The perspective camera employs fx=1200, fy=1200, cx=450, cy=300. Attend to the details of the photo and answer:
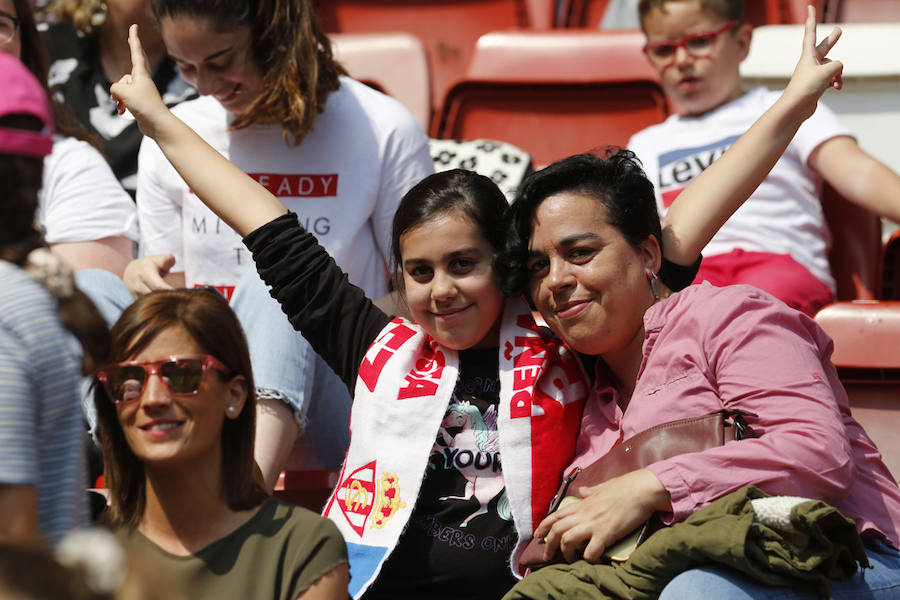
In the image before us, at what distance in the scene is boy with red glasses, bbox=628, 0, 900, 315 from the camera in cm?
294

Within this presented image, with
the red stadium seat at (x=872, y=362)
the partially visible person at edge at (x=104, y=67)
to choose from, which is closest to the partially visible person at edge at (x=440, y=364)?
the red stadium seat at (x=872, y=362)

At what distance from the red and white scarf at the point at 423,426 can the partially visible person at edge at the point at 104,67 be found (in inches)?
60.6

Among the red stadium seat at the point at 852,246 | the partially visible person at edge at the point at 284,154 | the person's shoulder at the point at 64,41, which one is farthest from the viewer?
the person's shoulder at the point at 64,41

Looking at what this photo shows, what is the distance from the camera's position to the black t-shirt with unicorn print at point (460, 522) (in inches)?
80.7

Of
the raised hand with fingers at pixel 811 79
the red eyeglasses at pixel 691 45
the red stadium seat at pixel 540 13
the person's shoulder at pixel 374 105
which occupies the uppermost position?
the raised hand with fingers at pixel 811 79

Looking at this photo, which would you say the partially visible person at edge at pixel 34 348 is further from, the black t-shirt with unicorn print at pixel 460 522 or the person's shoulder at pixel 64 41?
the person's shoulder at pixel 64 41

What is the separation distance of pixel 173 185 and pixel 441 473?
1.15 metres

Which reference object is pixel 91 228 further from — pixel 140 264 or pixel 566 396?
pixel 566 396

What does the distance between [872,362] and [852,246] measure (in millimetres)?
765

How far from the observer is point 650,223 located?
2143mm

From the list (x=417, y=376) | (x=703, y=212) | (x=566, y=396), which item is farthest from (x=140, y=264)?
(x=703, y=212)

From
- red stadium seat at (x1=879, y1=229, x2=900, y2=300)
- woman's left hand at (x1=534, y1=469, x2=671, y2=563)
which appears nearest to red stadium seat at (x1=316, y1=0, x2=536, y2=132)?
→ red stadium seat at (x1=879, y1=229, x2=900, y2=300)

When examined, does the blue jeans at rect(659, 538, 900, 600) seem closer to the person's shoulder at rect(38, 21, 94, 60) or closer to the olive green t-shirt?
the olive green t-shirt

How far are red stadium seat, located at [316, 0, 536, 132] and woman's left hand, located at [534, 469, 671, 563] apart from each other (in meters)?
2.80
